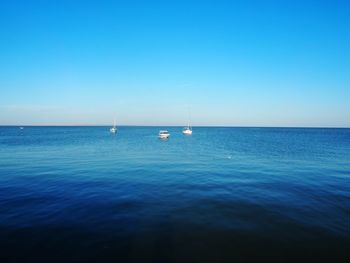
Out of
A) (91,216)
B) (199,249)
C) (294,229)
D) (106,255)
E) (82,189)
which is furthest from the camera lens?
(82,189)

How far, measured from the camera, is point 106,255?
23.7 feet

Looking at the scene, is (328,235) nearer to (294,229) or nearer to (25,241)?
(294,229)

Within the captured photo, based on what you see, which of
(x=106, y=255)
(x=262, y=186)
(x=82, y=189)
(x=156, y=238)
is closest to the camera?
(x=106, y=255)

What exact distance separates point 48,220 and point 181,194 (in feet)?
24.0

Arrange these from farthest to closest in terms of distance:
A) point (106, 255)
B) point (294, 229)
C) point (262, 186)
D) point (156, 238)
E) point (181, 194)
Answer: point (262, 186) → point (181, 194) → point (294, 229) → point (156, 238) → point (106, 255)

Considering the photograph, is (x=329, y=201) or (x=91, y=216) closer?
(x=91, y=216)

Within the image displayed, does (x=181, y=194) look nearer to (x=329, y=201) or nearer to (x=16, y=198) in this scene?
(x=329, y=201)

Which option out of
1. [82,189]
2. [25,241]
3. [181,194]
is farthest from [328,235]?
[82,189]

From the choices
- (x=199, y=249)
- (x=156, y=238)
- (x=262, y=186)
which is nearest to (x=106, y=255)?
(x=156, y=238)

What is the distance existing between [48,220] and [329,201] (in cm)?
1487

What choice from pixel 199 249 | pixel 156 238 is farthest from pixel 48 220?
pixel 199 249

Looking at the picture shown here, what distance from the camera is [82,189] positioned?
14.8 meters

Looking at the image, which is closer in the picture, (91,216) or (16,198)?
(91,216)

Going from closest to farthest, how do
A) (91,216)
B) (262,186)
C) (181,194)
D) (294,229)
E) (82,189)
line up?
1. (294,229)
2. (91,216)
3. (181,194)
4. (82,189)
5. (262,186)
